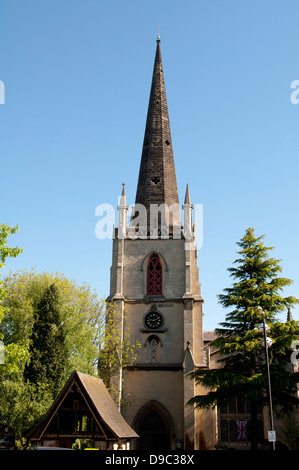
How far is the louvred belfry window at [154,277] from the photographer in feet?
116

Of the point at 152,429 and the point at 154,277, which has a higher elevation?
the point at 154,277

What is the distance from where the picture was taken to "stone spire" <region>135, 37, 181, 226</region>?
126 feet

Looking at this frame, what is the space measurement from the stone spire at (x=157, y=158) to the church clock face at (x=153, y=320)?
740cm

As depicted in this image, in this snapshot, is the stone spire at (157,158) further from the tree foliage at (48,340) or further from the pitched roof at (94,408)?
the pitched roof at (94,408)

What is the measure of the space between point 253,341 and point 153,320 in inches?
476

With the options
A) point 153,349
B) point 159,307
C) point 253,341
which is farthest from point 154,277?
point 253,341

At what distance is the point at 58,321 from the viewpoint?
2919cm

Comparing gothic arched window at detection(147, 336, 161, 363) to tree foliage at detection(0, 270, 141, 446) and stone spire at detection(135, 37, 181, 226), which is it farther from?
stone spire at detection(135, 37, 181, 226)

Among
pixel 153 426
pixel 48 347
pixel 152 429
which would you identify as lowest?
pixel 152 429

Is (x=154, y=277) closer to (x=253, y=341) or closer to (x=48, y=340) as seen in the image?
(x=48, y=340)

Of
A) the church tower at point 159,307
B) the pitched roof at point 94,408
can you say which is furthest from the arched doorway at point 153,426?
the pitched roof at point 94,408

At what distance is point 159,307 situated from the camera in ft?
113

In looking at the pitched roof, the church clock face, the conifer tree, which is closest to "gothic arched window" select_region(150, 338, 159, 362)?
the church clock face
